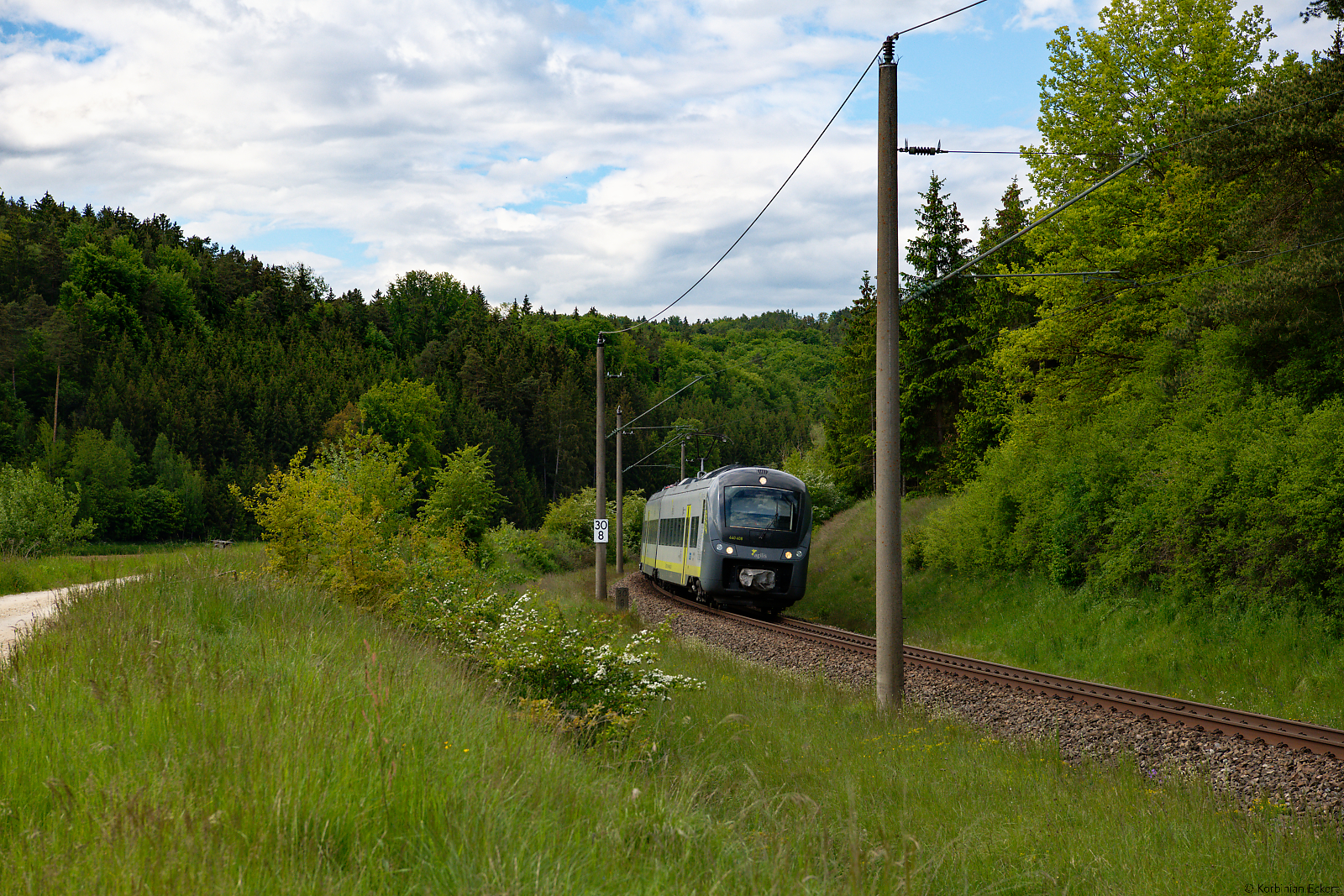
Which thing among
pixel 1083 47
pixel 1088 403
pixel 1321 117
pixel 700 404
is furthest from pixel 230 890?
pixel 700 404

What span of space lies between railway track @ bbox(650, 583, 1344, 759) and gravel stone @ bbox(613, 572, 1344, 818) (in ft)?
0.46

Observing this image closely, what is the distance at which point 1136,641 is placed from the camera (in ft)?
50.4

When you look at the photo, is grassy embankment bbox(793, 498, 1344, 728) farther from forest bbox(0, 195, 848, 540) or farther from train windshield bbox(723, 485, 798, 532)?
forest bbox(0, 195, 848, 540)

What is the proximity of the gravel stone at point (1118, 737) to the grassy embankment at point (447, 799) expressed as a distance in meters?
0.80

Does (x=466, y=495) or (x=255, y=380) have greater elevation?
(x=255, y=380)

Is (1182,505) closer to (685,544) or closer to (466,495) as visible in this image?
(685,544)

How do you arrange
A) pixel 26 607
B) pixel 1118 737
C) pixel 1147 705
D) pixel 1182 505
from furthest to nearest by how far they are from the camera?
pixel 1182 505
pixel 26 607
pixel 1147 705
pixel 1118 737

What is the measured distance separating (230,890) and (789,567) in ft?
68.7

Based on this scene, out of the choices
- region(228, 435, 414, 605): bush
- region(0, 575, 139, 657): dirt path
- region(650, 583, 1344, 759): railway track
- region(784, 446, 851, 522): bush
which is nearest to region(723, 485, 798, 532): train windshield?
region(650, 583, 1344, 759): railway track

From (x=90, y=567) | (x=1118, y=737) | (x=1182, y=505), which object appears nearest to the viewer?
(x=1118, y=737)

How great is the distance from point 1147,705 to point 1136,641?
5424 millimetres

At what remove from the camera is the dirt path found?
899 centimetres

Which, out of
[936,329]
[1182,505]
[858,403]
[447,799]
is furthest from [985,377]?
[447,799]

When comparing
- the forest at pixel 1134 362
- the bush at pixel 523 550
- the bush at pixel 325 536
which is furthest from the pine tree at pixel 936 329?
the bush at pixel 325 536
